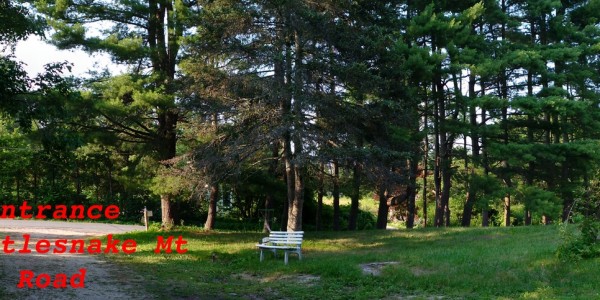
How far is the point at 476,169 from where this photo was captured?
2092 centimetres

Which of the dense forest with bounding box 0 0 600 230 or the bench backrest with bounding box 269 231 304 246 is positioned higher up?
the dense forest with bounding box 0 0 600 230

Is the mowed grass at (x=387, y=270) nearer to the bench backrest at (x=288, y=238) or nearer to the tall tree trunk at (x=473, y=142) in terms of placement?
the bench backrest at (x=288, y=238)

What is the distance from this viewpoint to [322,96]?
14.2 metres

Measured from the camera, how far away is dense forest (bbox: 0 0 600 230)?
14.3 meters

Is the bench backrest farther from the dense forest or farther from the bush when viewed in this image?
the bush

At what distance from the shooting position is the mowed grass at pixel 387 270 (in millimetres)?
8336

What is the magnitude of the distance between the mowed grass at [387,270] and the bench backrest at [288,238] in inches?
17.1

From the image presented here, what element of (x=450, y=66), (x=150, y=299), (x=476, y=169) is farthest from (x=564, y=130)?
(x=150, y=299)

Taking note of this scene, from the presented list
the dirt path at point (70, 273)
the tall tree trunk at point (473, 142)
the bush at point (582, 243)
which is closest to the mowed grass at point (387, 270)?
the bush at point (582, 243)

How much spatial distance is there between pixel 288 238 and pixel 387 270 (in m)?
2.99

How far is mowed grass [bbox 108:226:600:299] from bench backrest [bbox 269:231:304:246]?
44cm

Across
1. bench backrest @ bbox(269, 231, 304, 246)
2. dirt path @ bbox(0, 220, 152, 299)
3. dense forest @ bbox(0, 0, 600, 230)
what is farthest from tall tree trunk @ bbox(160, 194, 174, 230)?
bench backrest @ bbox(269, 231, 304, 246)

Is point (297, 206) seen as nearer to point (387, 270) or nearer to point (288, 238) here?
point (288, 238)

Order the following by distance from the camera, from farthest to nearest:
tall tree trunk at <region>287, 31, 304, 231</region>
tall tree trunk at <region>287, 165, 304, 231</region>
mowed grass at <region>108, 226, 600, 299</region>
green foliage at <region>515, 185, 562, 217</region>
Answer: green foliage at <region>515, 185, 562, 217</region> → tall tree trunk at <region>287, 165, 304, 231</region> → tall tree trunk at <region>287, 31, 304, 231</region> → mowed grass at <region>108, 226, 600, 299</region>
